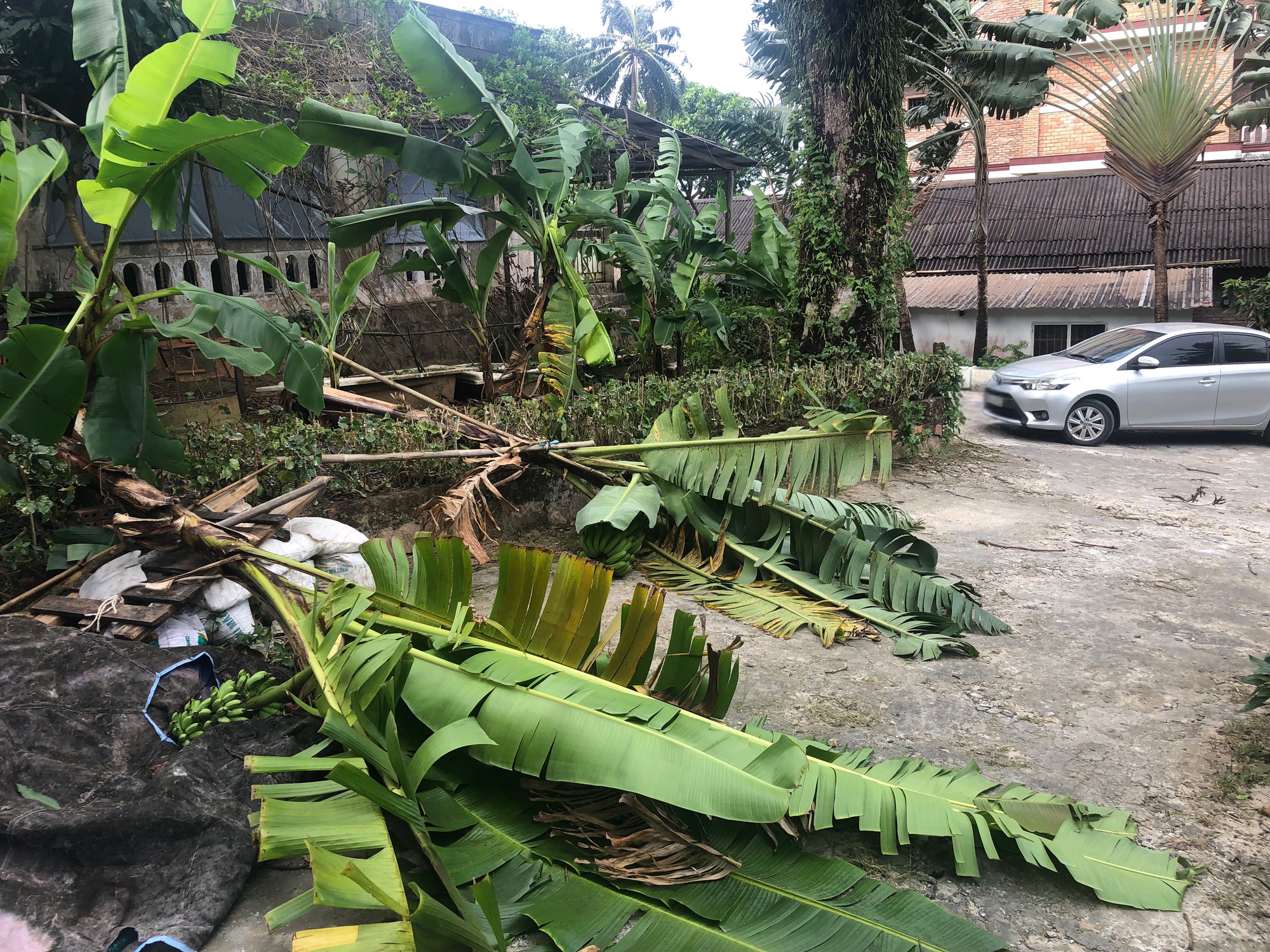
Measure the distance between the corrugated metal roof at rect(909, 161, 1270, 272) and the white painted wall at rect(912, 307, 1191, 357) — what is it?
1.31m

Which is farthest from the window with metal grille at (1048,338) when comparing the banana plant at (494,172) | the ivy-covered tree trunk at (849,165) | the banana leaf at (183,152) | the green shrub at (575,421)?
the banana leaf at (183,152)

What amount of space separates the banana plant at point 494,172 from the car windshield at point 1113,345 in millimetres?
7448

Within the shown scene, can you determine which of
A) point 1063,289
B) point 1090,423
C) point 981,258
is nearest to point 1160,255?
point 981,258

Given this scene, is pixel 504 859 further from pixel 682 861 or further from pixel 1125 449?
pixel 1125 449

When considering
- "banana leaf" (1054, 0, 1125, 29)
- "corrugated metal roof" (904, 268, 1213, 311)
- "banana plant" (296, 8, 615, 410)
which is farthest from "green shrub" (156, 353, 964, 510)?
"corrugated metal roof" (904, 268, 1213, 311)

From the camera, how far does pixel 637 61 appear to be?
117ft

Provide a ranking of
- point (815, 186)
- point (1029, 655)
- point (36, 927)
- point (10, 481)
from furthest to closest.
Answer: point (815, 186) < point (1029, 655) < point (10, 481) < point (36, 927)

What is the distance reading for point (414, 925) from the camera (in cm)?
207

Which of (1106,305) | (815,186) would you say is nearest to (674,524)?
(815,186)

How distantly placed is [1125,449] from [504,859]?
1036 cm

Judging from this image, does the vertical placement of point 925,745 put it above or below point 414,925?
below

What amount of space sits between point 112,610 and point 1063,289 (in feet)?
62.3

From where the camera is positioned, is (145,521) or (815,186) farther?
(815,186)

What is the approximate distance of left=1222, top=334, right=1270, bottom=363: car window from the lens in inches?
416
